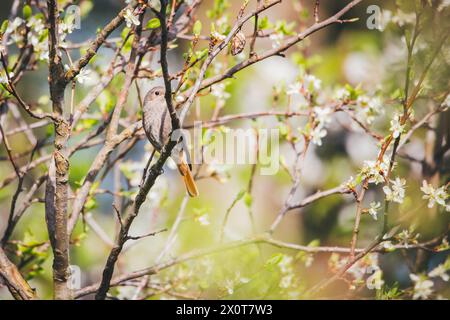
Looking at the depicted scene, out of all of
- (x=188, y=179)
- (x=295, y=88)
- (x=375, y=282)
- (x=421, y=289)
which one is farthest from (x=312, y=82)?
(x=421, y=289)

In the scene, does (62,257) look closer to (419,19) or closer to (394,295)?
(394,295)

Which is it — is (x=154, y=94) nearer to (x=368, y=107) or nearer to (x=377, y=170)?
(x=368, y=107)

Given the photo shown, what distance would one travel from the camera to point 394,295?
276 centimetres

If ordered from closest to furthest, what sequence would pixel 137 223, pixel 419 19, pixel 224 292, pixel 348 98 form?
pixel 419 19 → pixel 224 292 → pixel 348 98 → pixel 137 223

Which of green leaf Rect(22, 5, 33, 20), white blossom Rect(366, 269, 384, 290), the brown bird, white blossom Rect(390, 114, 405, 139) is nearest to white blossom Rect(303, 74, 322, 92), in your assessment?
the brown bird

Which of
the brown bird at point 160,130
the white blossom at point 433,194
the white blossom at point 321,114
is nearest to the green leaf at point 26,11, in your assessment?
the brown bird at point 160,130

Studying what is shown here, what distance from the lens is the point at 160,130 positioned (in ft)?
10.6

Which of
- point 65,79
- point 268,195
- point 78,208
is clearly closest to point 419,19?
point 65,79

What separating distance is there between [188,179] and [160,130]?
1.02ft

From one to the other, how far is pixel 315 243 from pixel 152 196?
103 centimetres
